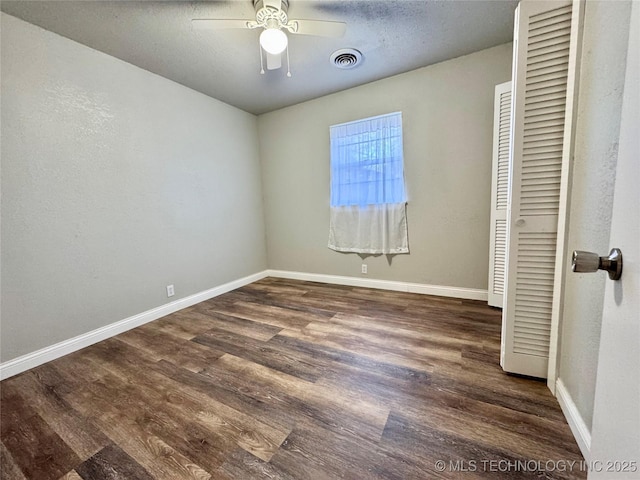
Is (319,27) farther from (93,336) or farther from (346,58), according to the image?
(93,336)

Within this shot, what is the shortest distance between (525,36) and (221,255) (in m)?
3.28

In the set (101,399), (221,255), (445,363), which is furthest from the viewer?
(221,255)

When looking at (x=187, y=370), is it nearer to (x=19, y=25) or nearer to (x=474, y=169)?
(x=19, y=25)

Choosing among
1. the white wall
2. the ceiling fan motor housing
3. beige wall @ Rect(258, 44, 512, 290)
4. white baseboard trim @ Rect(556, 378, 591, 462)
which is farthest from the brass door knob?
the white wall

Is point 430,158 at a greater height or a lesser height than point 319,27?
lesser

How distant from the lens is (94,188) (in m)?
2.11

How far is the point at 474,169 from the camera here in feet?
8.16

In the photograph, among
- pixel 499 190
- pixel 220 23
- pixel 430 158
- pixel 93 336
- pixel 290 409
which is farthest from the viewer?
pixel 430 158

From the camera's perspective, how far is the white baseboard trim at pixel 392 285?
2645mm

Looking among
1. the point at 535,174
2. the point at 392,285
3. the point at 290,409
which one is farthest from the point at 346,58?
the point at 290,409

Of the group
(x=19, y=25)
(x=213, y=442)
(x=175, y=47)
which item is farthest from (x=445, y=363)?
(x=19, y=25)

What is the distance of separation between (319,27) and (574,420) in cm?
256

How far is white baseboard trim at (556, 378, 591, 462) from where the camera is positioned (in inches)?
39.2

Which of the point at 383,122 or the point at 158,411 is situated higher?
the point at 383,122
